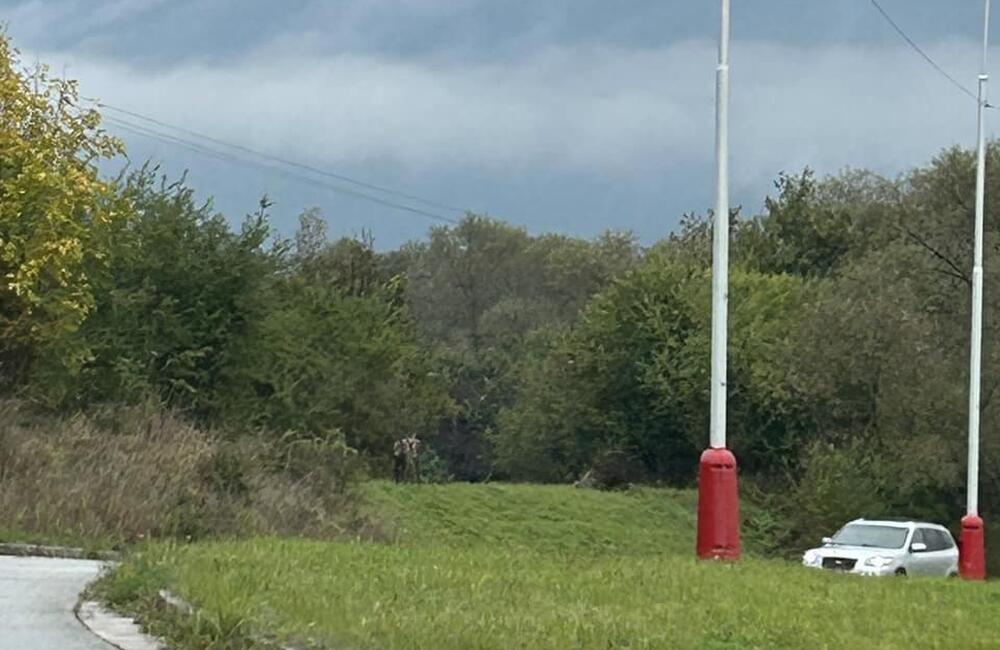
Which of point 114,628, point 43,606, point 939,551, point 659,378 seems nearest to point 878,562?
point 939,551

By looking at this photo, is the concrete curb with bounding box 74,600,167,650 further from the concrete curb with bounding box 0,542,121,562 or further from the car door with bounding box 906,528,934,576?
the car door with bounding box 906,528,934,576

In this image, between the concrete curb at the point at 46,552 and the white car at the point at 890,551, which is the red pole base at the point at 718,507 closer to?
the concrete curb at the point at 46,552

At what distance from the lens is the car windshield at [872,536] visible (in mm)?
29391

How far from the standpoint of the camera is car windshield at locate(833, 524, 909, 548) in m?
29.4

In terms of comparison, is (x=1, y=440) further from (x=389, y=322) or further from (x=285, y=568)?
(x=389, y=322)

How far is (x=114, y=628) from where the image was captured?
37.1 feet

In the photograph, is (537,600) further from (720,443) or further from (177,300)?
(177,300)

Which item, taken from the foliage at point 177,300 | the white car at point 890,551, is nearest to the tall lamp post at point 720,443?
the white car at point 890,551

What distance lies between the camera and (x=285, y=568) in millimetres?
13523

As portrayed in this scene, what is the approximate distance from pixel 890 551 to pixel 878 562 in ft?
3.77

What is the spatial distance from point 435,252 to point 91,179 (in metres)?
68.3

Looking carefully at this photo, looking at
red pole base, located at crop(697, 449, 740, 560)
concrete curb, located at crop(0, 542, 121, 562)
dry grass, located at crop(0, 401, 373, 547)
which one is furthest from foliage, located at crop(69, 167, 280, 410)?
red pole base, located at crop(697, 449, 740, 560)

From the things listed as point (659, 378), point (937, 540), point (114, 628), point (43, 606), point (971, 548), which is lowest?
point (971, 548)

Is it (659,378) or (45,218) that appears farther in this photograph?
(659,378)
